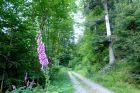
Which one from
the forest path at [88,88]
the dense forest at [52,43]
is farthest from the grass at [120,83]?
the forest path at [88,88]

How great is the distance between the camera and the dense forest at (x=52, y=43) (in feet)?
32.2

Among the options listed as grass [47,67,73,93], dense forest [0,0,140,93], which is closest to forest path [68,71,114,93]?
dense forest [0,0,140,93]

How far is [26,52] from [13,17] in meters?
1.65

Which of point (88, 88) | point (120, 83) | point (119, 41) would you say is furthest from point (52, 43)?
point (120, 83)

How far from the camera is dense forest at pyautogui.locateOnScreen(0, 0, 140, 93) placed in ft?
32.2

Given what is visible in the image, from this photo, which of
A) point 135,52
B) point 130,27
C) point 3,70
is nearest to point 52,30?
point 130,27

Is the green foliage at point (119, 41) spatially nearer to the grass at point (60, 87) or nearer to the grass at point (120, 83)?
the grass at point (120, 83)

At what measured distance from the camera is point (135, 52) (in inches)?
560

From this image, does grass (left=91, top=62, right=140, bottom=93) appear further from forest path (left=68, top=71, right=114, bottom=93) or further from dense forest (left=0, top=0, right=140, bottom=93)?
forest path (left=68, top=71, right=114, bottom=93)

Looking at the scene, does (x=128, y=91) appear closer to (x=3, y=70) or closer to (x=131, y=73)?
(x=131, y=73)

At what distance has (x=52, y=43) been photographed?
2122cm

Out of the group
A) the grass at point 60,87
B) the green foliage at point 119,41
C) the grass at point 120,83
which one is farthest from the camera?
the green foliage at point 119,41

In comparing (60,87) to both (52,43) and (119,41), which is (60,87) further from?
(52,43)

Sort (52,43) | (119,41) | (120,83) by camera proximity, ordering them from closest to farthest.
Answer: (120,83)
(119,41)
(52,43)
